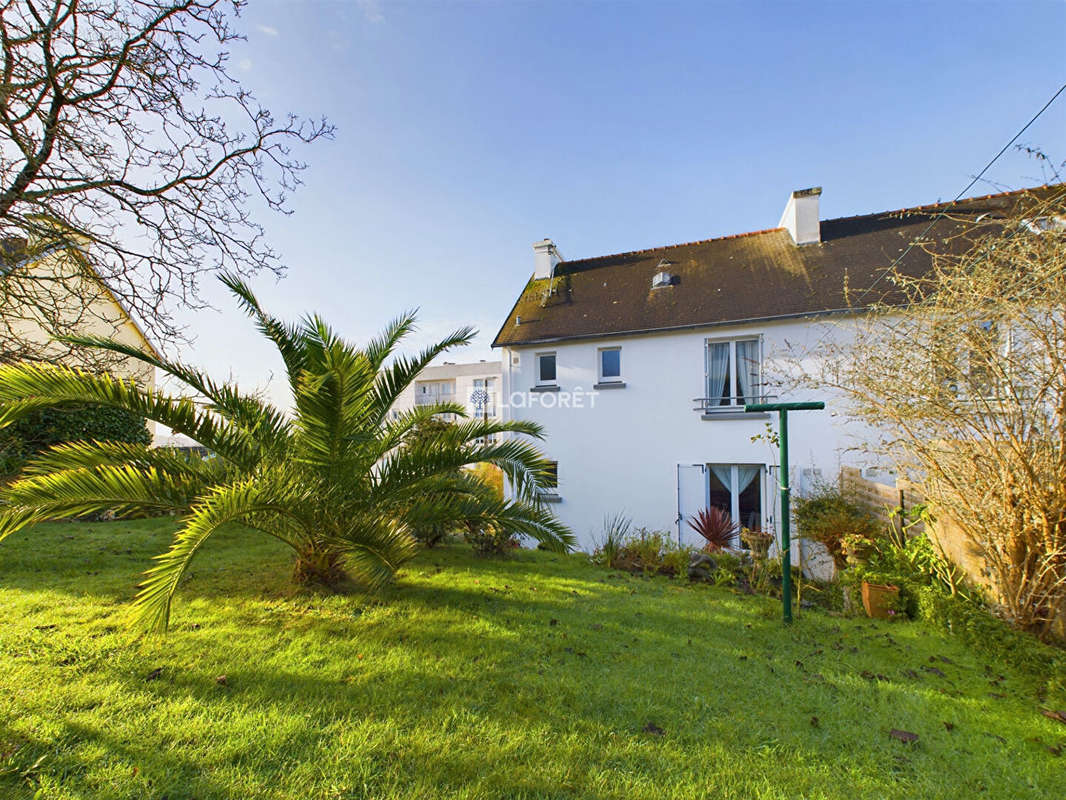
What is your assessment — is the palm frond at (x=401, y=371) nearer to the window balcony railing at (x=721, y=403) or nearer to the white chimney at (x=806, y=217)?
the window balcony railing at (x=721, y=403)

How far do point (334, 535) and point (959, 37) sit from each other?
9967mm

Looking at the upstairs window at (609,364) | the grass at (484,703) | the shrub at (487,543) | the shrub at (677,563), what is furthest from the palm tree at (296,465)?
the upstairs window at (609,364)

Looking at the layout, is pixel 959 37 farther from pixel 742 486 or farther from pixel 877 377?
pixel 742 486

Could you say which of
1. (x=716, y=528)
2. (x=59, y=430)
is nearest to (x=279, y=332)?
(x=59, y=430)

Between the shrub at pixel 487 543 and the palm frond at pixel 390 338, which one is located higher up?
the palm frond at pixel 390 338

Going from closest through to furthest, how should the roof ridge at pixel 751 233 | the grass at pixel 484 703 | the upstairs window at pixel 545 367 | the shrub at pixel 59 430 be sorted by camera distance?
1. the grass at pixel 484 703
2. the shrub at pixel 59 430
3. the roof ridge at pixel 751 233
4. the upstairs window at pixel 545 367

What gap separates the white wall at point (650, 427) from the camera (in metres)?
9.88

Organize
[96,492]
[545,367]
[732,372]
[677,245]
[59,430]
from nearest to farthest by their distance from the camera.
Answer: [96,492] < [59,430] < [732,372] < [545,367] < [677,245]

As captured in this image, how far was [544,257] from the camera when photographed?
48.0 feet

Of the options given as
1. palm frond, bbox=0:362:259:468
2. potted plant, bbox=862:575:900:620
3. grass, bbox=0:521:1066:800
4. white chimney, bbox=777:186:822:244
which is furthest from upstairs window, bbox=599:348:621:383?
palm frond, bbox=0:362:259:468

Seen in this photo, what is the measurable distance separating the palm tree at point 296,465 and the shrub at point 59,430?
487 cm

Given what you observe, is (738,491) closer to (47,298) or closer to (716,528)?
(716,528)

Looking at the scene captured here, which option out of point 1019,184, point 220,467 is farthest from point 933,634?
point 220,467

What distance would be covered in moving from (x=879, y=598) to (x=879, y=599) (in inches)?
0.5
